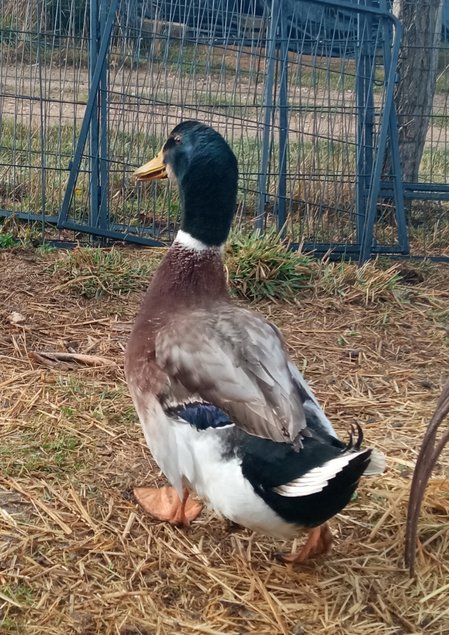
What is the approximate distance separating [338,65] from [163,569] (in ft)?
15.1

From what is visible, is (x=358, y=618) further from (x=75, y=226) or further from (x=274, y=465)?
(x=75, y=226)

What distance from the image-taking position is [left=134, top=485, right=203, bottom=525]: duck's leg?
299 cm

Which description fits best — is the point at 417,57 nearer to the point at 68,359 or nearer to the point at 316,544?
the point at 68,359

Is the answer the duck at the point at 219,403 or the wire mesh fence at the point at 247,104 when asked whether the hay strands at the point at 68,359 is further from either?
the wire mesh fence at the point at 247,104

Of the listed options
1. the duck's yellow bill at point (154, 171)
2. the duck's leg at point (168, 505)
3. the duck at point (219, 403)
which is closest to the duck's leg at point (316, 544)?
the duck at point (219, 403)

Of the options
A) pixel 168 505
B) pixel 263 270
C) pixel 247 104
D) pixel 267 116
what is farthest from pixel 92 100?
pixel 168 505

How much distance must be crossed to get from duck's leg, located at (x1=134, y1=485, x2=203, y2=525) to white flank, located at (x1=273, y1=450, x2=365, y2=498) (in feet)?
2.08

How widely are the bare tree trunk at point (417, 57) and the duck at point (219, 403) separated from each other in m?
3.96

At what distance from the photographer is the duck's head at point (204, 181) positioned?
3154 mm

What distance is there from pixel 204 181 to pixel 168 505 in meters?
1.17

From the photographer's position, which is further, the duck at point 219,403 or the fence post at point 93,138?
the fence post at point 93,138

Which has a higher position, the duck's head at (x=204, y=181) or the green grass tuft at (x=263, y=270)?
the duck's head at (x=204, y=181)

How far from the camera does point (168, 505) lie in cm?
304

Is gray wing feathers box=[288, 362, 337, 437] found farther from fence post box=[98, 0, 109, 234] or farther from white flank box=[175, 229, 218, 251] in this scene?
fence post box=[98, 0, 109, 234]
